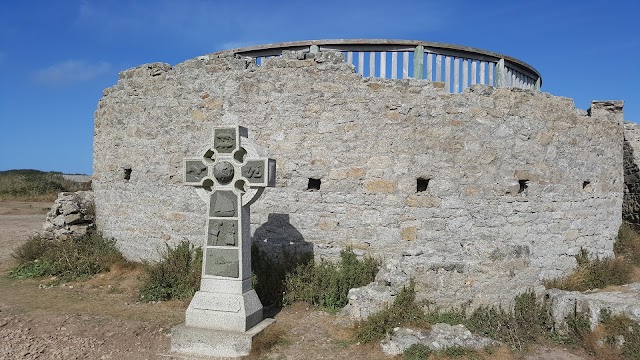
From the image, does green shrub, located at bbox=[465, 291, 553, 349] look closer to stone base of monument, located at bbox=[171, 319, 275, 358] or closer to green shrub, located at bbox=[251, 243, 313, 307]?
green shrub, located at bbox=[251, 243, 313, 307]

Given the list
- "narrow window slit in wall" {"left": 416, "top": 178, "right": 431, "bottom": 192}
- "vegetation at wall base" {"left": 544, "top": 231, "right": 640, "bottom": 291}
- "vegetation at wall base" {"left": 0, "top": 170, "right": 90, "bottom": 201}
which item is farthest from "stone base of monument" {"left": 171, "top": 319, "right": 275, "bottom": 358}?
"vegetation at wall base" {"left": 0, "top": 170, "right": 90, "bottom": 201}

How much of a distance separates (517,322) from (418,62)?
13.1ft

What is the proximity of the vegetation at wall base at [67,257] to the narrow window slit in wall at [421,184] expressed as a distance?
213 inches

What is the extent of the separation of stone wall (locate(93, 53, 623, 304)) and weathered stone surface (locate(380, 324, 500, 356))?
0.82m

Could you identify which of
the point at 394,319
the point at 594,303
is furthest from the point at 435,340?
the point at 594,303

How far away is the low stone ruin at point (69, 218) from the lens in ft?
30.3

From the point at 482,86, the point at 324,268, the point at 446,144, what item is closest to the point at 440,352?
the point at 324,268

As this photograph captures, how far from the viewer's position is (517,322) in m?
6.08

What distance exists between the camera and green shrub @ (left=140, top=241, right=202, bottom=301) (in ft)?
23.8

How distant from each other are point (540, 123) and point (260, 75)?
4.41 m

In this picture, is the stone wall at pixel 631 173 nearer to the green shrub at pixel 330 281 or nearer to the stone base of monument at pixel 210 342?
the green shrub at pixel 330 281

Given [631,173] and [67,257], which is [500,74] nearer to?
[631,173]

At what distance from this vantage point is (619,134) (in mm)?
8836

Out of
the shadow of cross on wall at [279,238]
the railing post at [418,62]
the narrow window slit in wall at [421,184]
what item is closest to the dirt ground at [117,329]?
the shadow of cross on wall at [279,238]
